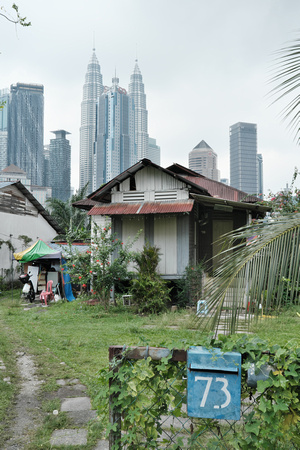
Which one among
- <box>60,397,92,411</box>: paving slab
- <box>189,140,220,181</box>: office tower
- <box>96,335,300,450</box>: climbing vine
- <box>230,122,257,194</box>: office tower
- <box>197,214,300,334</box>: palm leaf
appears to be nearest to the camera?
<box>96,335,300,450</box>: climbing vine

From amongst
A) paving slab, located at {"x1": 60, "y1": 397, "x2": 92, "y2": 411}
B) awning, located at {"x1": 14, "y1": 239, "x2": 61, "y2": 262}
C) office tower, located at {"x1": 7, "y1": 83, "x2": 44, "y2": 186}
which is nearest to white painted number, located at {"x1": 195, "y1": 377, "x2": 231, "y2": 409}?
paving slab, located at {"x1": 60, "y1": 397, "x2": 92, "y2": 411}

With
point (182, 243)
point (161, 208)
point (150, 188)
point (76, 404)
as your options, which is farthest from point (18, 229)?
point (76, 404)

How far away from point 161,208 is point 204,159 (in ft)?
189

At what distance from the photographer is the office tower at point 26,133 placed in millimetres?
116875

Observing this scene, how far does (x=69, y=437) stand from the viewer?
11.1ft

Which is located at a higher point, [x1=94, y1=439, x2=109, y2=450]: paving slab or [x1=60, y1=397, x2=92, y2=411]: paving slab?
[x1=94, y1=439, x2=109, y2=450]: paving slab

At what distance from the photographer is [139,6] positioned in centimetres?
634

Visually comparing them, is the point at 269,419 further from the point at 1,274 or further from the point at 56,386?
the point at 1,274

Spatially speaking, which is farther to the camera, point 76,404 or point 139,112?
point 139,112

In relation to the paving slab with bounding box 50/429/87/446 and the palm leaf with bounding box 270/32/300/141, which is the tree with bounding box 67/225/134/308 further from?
the palm leaf with bounding box 270/32/300/141

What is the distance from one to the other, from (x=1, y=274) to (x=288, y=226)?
60.1ft

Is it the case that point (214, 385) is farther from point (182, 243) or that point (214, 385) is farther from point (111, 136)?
point (111, 136)

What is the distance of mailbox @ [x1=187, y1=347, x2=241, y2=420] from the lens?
6.87ft

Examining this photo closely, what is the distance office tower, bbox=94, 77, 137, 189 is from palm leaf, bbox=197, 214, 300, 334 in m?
86.4
